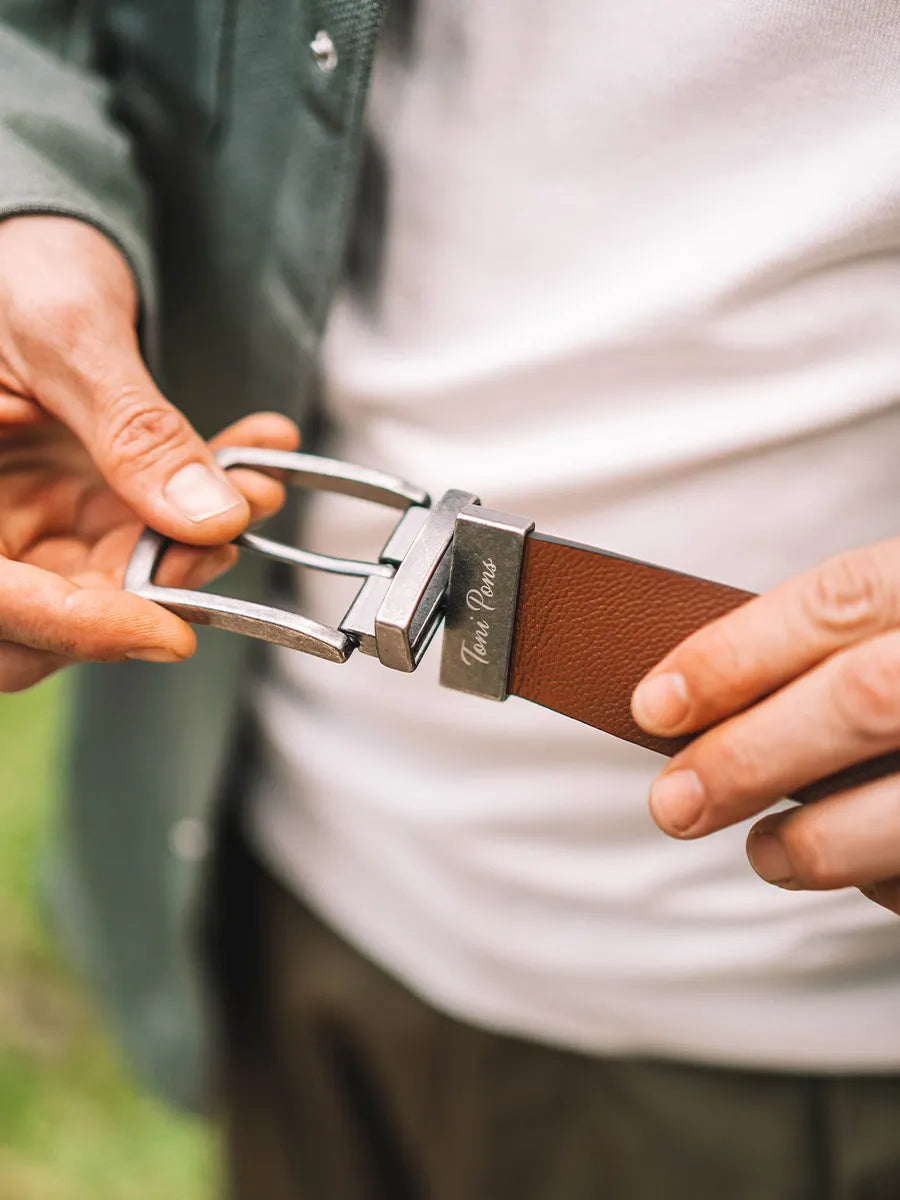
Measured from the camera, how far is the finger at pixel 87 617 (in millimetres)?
648

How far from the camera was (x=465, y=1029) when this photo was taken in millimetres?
1054

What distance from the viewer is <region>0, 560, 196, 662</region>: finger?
0.65 meters

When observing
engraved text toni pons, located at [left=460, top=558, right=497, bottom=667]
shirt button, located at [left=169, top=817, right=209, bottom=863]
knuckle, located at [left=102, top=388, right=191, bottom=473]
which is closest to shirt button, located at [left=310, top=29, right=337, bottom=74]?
knuckle, located at [left=102, top=388, right=191, bottom=473]

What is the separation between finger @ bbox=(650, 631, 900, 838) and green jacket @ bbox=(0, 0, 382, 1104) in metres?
0.50

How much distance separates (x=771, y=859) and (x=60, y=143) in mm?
791

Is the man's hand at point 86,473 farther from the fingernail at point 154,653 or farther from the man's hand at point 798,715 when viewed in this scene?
the man's hand at point 798,715

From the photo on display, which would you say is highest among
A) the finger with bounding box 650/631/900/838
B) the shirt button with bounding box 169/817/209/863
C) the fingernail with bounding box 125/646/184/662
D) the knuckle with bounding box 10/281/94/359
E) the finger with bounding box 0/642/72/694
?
the knuckle with bounding box 10/281/94/359

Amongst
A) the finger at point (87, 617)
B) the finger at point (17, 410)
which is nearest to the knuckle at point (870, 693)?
the finger at point (87, 617)

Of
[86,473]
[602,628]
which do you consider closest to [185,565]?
[86,473]

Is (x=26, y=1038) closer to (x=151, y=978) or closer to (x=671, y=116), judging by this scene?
(x=151, y=978)

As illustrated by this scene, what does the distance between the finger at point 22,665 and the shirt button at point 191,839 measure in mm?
432

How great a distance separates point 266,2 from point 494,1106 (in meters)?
1.10

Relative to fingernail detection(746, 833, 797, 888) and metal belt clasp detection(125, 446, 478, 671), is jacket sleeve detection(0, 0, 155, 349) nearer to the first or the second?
metal belt clasp detection(125, 446, 478, 671)

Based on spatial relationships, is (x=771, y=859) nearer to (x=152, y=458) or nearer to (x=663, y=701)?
(x=663, y=701)
